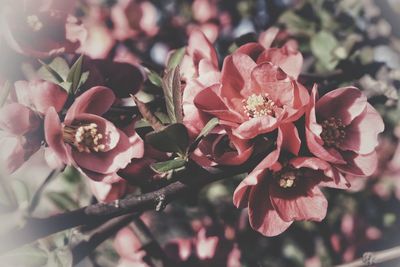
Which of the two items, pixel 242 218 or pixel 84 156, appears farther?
pixel 242 218

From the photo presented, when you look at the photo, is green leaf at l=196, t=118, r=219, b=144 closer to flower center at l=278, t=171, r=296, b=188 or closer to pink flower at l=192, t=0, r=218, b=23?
flower center at l=278, t=171, r=296, b=188

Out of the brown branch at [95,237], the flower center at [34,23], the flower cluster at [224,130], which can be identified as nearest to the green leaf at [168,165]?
the flower cluster at [224,130]

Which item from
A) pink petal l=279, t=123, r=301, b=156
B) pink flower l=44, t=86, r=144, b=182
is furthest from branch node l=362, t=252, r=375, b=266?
pink flower l=44, t=86, r=144, b=182

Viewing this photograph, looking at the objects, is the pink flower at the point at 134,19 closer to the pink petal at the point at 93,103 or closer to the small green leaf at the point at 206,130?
the pink petal at the point at 93,103

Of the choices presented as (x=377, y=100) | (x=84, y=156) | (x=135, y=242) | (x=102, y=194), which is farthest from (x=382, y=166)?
(x=84, y=156)

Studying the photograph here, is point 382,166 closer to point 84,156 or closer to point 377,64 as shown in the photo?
point 377,64

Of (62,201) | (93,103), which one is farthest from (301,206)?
(62,201)

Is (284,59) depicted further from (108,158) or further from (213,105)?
(108,158)
